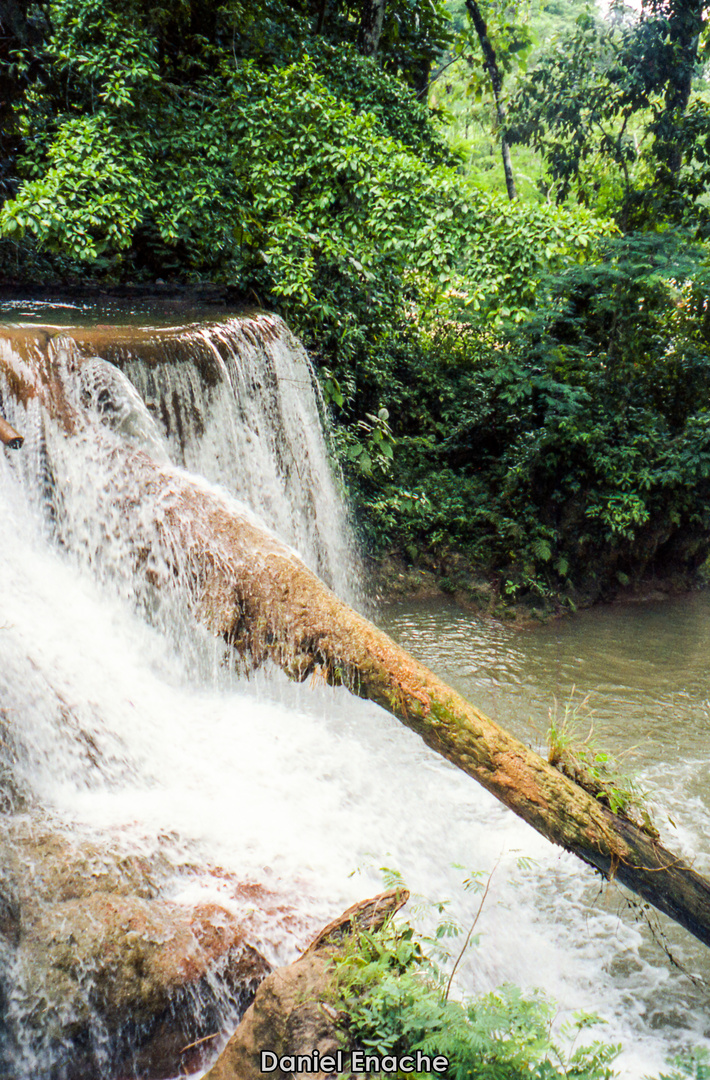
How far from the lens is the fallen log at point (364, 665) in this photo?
3240mm

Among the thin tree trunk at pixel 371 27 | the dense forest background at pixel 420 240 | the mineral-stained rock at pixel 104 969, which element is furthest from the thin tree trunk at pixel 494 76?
the mineral-stained rock at pixel 104 969

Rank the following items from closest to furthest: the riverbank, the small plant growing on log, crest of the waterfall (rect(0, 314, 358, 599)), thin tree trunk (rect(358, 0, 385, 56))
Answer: the small plant growing on log → crest of the waterfall (rect(0, 314, 358, 599)) → the riverbank → thin tree trunk (rect(358, 0, 385, 56))

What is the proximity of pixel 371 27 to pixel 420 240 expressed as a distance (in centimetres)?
447

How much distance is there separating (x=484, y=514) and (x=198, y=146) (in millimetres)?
5282

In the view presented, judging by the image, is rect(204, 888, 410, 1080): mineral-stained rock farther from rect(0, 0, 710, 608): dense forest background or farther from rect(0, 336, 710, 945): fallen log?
rect(0, 0, 710, 608): dense forest background

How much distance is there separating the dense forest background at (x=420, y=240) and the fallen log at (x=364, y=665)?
3.71 meters

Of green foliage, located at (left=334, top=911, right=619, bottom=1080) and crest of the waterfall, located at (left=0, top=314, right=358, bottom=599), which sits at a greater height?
crest of the waterfall, located at (left=0, top=314, right=358, bottom=599)

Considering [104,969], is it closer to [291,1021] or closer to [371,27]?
[291,1021]

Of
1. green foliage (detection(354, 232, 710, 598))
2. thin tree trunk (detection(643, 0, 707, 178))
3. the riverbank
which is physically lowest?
the riverbank

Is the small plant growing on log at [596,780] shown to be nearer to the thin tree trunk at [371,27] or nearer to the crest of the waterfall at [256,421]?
the crest of the waterfall at [256,421]

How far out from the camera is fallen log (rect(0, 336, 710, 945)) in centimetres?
324

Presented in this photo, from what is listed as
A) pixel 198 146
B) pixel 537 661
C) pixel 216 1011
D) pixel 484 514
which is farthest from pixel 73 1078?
pixel 198 146

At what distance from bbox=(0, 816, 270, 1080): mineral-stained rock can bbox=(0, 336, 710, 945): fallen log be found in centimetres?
123

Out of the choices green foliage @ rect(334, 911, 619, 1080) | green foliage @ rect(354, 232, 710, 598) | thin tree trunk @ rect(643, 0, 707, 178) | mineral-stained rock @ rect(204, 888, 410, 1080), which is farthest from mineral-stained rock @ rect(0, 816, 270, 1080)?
thin tree trunk @ rect(643, 0, 707, 178)
